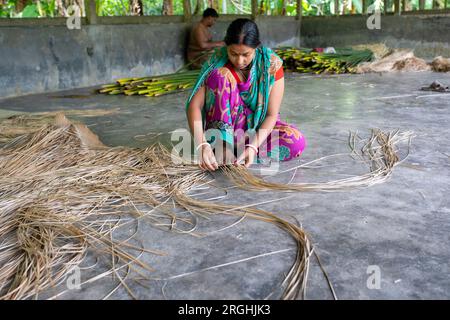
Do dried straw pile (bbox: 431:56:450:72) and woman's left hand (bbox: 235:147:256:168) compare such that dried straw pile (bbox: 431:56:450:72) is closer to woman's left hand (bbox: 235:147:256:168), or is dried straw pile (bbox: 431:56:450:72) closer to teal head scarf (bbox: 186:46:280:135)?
teal head scarf (bbox: 186:46:280:135)

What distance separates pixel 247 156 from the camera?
7.67 ft

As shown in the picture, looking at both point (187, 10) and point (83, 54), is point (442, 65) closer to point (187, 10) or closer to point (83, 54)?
point (187, 10)

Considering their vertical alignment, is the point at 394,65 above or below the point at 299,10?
below

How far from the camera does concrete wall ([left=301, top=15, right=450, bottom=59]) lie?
7.98m

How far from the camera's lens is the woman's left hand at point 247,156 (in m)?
2.32

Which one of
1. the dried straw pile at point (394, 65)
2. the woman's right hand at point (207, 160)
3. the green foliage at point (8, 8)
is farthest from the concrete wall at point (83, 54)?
the woman's right hand at point (207, 160)

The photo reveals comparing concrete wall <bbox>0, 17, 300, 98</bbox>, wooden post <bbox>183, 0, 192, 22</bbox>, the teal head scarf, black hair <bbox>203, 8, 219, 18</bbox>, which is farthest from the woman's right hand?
wooden post <bbox>183, 0, 192, 22</bbox>

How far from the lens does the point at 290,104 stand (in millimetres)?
4512

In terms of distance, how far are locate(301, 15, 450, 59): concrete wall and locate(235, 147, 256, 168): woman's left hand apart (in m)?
6.92

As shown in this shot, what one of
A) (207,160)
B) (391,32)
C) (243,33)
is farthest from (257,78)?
(391,32)

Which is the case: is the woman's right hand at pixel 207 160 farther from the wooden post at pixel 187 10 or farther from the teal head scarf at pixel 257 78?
the wooden post at pixel 187 10

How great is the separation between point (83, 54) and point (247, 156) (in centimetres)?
449
